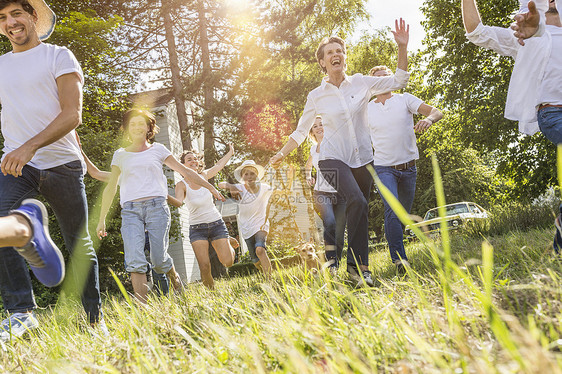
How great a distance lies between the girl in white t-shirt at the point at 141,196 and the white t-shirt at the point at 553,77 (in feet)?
10.2

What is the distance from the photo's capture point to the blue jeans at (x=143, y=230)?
4.94 metres

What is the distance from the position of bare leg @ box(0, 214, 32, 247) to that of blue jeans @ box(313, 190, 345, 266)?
3.17m

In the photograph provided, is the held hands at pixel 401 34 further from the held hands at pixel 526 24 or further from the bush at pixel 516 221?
the bush at pixel 516 221

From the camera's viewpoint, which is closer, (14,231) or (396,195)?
(14,231)

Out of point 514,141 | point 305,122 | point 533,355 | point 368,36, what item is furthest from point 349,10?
point 533,355

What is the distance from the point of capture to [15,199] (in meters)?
3.21

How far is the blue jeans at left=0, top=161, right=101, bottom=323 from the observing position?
319 cm

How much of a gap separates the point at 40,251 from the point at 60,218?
698 mm

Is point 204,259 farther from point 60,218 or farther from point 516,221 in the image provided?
point 516,221

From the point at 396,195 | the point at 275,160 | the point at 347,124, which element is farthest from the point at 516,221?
the point at 275,160

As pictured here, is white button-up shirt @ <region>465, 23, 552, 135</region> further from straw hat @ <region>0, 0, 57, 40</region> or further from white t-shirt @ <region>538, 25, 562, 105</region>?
straw hat @ <region>0, 0, 57, 40</region>

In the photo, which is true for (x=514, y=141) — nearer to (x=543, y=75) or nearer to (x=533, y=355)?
(x=543, y=75)

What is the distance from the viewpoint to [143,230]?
5094mm

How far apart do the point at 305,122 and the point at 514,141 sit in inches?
612
